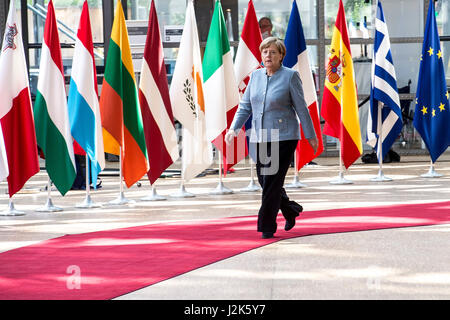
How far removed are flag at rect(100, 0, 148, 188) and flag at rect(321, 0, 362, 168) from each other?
277 centimetres

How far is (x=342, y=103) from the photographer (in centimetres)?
1090

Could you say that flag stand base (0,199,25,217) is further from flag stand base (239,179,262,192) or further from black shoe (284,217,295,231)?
black shoe (284,217,295,231)

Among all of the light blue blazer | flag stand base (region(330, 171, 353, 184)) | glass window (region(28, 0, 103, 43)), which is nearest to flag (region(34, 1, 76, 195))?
the light blue blazer

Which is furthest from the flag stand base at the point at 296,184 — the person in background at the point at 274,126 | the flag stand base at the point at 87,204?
the person in background at the point at 274,126

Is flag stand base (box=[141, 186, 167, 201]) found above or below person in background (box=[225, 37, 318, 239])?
below

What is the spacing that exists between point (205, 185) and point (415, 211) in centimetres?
394

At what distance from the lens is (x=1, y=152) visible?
8.25m

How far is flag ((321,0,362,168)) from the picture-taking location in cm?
1090

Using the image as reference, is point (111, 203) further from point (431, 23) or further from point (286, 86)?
point (431, 23)

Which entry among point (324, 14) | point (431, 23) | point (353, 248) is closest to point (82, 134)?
point (353, 248)

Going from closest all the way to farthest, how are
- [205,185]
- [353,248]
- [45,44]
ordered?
[353,248] < [45,44] < [205,185]

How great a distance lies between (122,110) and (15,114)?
4.10 ft

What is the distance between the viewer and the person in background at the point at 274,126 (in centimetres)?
626

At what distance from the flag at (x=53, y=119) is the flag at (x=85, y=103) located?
21 centimetres
